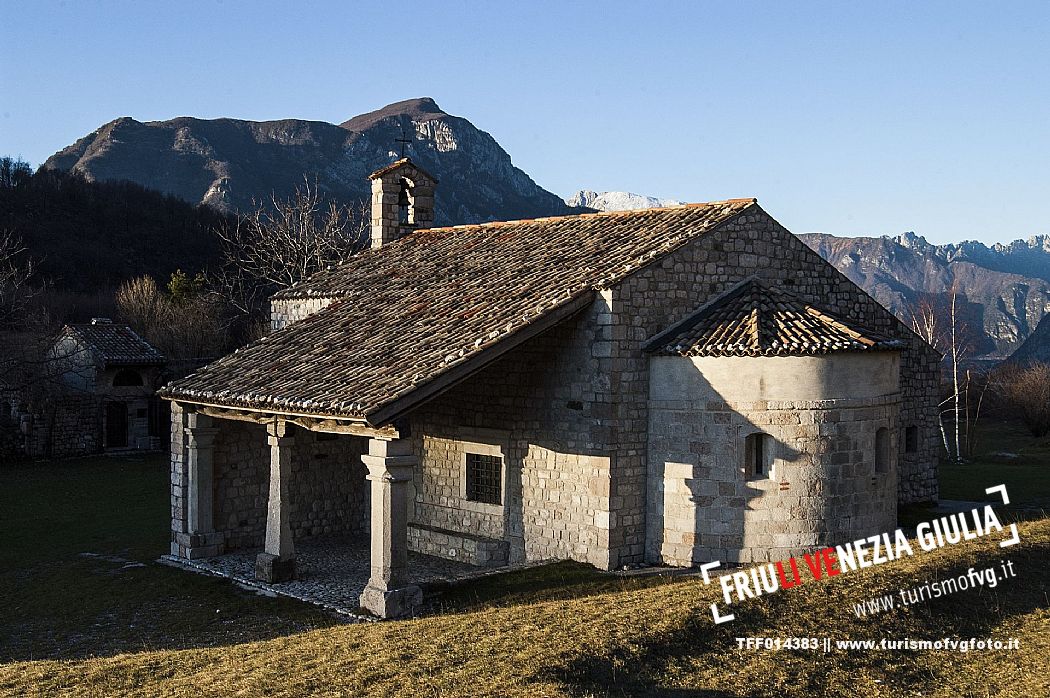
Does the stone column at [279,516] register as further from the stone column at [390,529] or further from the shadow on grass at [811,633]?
the shadow on grass at [811,633]

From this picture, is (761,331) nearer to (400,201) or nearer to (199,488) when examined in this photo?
(199,488)

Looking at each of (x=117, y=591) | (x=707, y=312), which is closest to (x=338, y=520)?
(x=117, y=591)

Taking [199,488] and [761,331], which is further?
[199,488]

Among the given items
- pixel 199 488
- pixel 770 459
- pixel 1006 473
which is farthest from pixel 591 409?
pixel 1006 473

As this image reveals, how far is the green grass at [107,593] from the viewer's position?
1364 centimetres

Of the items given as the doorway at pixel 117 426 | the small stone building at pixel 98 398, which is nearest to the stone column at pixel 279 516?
the small stone building at pixel 98 398

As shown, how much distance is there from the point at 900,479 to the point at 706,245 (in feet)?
27.5

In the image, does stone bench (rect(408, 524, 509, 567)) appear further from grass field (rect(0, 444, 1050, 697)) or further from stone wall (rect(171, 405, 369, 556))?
stone wall (rect(171, 405, 369, 556))

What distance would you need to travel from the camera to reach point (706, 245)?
16641 mm

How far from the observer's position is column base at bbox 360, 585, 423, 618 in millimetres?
13742

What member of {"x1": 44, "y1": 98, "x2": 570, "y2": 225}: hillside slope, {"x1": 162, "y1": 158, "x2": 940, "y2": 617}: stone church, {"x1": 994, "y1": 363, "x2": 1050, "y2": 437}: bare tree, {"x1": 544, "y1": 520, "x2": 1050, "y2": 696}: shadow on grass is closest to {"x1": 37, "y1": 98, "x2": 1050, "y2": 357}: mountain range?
{"x1": 44, "y1": 98, "x2": 570, "y2": 225}: hillside slope

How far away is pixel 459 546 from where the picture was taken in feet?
58.6

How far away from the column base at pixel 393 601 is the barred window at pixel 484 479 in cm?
383

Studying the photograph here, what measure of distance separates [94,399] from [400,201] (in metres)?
17.1
